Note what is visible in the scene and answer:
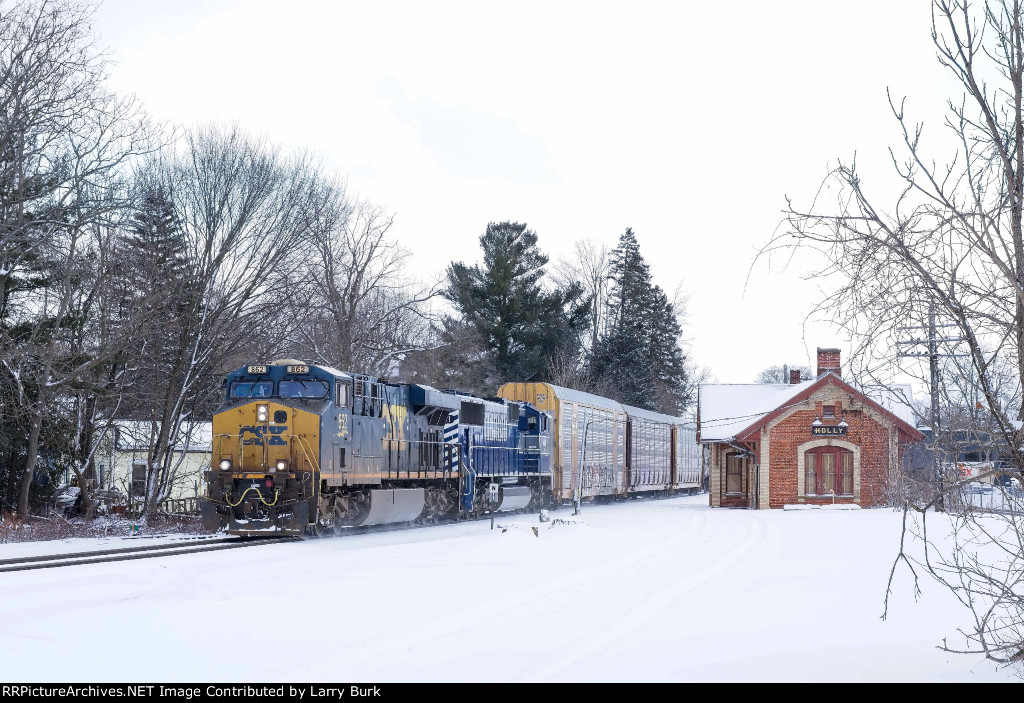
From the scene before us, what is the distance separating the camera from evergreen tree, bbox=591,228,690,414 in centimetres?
6819

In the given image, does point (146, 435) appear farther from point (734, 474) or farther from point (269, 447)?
point (734, 474)

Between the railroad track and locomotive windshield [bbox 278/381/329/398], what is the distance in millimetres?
3011

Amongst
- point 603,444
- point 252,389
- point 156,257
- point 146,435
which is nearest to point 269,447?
point 252,389

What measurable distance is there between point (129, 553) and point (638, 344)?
53.7m

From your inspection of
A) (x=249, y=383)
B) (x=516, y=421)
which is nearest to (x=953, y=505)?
(x=249, y=383)

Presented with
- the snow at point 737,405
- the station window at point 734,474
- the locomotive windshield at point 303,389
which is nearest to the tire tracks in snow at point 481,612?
the locomotive windshield at point 303,389

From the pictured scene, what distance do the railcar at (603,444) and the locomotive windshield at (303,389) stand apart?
451 inches

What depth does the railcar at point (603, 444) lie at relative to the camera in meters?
35.8

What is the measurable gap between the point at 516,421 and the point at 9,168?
1708 cm

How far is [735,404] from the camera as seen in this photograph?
145 ft

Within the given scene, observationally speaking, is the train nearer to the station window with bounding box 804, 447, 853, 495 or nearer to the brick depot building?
the brick depot building

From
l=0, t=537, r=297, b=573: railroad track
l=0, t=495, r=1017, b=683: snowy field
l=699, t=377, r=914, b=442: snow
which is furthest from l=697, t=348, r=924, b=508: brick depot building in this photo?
l=0, t=537, r=297, b=573: railroad track

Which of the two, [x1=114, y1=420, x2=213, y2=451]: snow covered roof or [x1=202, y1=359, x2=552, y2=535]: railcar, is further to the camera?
[x1=114, y1=420, x2=213, y2=451]: snow covered roof
